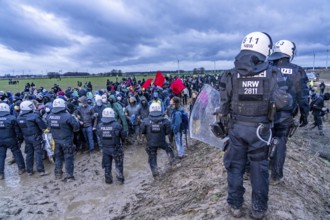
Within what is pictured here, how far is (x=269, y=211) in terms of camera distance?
4039mm

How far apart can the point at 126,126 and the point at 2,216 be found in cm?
→ 506

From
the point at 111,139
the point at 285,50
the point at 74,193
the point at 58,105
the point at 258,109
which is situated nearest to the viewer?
the point at 258,109

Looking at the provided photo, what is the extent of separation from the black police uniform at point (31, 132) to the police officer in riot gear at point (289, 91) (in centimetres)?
646

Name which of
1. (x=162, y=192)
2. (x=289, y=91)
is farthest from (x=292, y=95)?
(x=162, y=192)

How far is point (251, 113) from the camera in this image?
3.53m

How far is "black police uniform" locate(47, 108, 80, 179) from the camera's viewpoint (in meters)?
7.69

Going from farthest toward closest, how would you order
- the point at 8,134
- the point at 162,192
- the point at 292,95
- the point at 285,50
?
the point at 8,134 < the point at 162,192 < the point at 285,50 < the point at 292,95

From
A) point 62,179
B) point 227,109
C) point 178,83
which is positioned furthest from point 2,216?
point 178,83

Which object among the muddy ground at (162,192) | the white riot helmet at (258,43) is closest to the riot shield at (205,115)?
the muddy ground at (162,192)

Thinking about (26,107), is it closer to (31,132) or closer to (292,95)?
(31,132)

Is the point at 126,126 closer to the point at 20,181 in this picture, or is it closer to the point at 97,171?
the point at 97,171

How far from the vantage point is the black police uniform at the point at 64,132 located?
7.69m

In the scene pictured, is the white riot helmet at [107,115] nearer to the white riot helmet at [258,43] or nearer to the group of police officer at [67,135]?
the group of police officer at [67,135]

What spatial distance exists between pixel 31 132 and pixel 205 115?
5005mm
